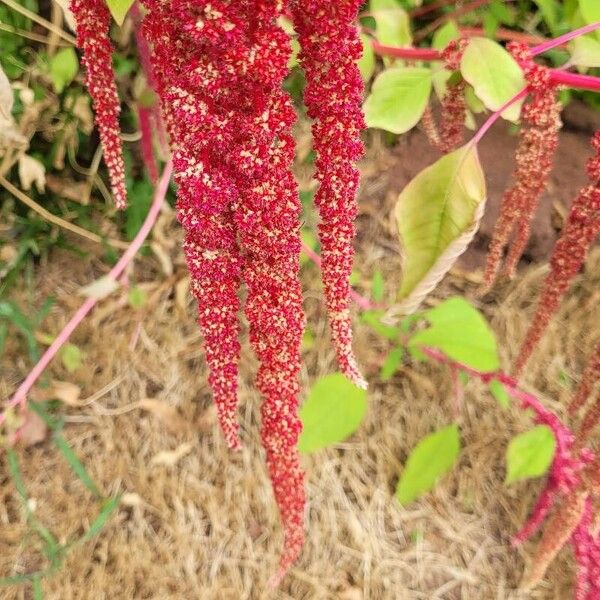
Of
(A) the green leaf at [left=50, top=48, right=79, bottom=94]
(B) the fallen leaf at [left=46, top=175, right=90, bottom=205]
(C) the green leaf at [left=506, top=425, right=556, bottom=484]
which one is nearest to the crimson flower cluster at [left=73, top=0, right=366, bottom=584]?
(C) the green leaf at [left=506, top=425, right=556, bottom=484]

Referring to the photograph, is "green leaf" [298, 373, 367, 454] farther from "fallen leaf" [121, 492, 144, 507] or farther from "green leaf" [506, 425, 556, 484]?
"fallen leaf" [121, 492, 144, 507]

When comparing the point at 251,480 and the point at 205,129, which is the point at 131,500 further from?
the point at 205,129

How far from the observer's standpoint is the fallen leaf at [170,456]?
1.21 meters

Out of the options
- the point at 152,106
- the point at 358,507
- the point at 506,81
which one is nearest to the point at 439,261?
the point at 506,81

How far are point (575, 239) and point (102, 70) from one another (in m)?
0.44

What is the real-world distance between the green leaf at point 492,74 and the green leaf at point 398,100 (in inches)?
2.6

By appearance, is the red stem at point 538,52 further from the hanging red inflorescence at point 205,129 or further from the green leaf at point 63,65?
the green leaf at point 63,65

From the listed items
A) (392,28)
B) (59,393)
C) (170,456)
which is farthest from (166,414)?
(392,28)

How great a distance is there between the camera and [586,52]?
2.25 feet

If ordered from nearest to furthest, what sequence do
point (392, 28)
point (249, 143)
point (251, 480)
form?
1. point (249, 143)
2. point (392, 28)
3. point (251, 480)

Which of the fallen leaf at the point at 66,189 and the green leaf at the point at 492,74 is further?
the fallen leaf at the point at 66,189

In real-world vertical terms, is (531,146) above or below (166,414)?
above

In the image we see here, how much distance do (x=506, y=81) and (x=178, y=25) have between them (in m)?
0.33

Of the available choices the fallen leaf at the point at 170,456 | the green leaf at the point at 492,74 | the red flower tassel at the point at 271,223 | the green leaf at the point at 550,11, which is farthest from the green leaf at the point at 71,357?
the green leaf at the point at 550,11
